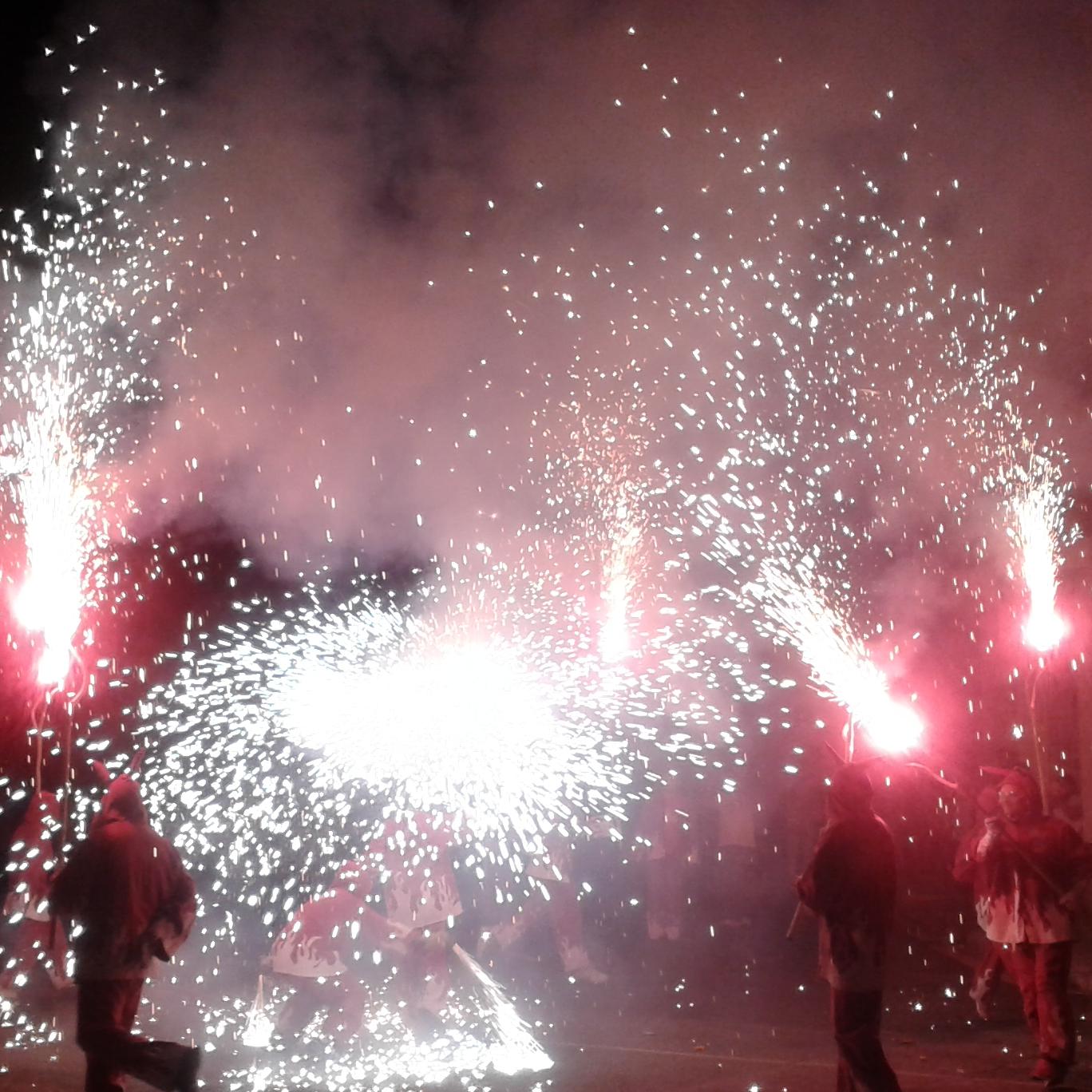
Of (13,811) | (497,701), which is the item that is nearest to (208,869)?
(13,811)

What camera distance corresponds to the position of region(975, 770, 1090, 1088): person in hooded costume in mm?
5211

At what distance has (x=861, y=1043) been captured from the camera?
4434 mm

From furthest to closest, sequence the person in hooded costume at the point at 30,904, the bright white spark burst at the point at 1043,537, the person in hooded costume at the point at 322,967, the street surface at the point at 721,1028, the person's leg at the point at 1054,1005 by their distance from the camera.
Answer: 1. the bright white spark burst at the point at 1043,537
2. the person in hooded costume at the point at 30,904
3. the person in hooded costume at the point at 322,967
4. the street surface at the point at 721,1028
5. the person's leg at the point at 1054,1005

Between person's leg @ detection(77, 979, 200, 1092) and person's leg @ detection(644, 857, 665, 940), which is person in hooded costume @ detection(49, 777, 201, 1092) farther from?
person's leg @ detection(644, 857, 665, 940)

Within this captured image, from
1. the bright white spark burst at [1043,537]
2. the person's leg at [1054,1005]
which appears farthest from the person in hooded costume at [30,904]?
the bright white spark burst at [1043,537]

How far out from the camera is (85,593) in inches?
441

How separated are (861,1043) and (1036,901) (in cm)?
144

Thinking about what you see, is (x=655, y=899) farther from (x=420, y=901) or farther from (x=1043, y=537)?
(x=1043, y=537)

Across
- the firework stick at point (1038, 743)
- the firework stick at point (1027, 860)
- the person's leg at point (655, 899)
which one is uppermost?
the firework stick at point (1038, 743)

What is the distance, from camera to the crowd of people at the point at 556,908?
459 centimetres

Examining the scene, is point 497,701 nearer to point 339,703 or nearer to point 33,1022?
point 339,703

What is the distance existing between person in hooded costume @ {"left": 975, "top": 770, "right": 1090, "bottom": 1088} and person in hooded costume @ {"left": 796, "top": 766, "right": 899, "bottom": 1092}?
104cm

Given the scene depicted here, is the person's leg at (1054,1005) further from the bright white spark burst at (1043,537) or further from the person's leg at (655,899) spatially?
the person's leg at (655,899)

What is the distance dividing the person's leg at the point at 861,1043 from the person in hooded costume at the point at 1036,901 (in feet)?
3.65
